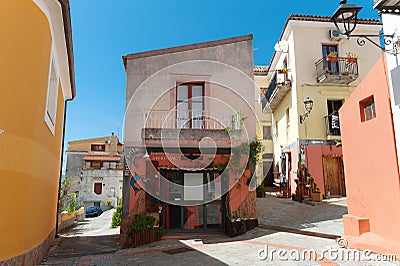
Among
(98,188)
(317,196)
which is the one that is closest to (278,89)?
(317,196)

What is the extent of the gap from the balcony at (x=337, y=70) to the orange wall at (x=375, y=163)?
783cm

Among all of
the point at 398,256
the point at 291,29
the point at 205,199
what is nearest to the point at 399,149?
the point at 398,256

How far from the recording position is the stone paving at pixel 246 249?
5.76 meters

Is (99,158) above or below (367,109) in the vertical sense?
above

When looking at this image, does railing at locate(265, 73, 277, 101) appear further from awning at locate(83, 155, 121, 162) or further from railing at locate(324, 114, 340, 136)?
awning at locate(83, 155, 121, 162)

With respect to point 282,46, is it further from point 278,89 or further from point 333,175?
point 333,175

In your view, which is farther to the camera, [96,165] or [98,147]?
[98,147]

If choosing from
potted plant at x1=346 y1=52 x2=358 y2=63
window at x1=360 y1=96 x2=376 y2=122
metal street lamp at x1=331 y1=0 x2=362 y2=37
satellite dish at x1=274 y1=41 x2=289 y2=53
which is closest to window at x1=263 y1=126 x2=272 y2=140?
satellite dish at x1=274 y1=41 x2=289 y2=53

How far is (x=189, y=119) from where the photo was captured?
10.6m

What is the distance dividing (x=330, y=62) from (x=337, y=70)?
55 cm

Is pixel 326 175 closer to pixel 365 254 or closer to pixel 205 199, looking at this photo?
pixel 205 199

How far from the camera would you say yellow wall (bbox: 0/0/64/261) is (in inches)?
174

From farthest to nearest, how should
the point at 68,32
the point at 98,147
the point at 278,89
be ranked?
the point at 98,147, the point at 278,89, the point at 68,32

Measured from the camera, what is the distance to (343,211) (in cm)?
970
